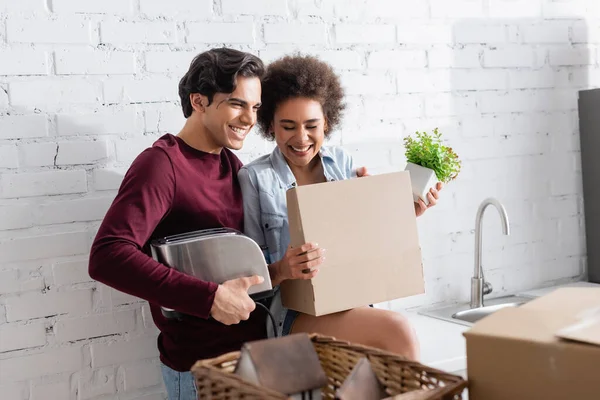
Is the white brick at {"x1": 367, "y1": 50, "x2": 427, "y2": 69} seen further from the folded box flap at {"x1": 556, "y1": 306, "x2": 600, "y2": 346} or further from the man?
the folded box flap at {"x1": 556, "y1": 306, "x2": 600, "y2": 346}

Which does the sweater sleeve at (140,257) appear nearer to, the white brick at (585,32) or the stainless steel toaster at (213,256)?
the stainless steel toaster at (213,256)

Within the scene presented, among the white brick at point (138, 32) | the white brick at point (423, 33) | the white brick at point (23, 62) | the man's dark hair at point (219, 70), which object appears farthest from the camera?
the white brick at point (423, 33)

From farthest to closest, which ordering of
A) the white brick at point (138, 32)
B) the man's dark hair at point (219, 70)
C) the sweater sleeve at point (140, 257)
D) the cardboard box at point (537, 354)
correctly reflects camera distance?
the white brick at point (138, 32), the man's dark hair at point (219, 70), the sweater sleeve at point (140, 257), the cardboard box at point (537, 354)

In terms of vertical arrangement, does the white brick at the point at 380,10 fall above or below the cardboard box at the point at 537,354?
above

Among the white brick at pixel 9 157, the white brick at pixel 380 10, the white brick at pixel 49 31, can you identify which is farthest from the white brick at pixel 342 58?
Result: the white brick at pixel 9 157

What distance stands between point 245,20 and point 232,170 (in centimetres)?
49

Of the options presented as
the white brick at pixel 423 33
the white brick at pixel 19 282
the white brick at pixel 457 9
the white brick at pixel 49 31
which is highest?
the white brick at pixel 457 9

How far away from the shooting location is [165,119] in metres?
1.89

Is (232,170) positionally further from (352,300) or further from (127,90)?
(352,300)

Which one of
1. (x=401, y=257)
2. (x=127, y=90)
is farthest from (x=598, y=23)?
(x=127, y=90)

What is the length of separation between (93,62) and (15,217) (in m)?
0.43

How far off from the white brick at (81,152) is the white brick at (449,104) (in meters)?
1.07

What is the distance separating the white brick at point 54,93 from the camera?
1706 mm

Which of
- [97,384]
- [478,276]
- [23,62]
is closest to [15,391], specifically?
[97,384]
